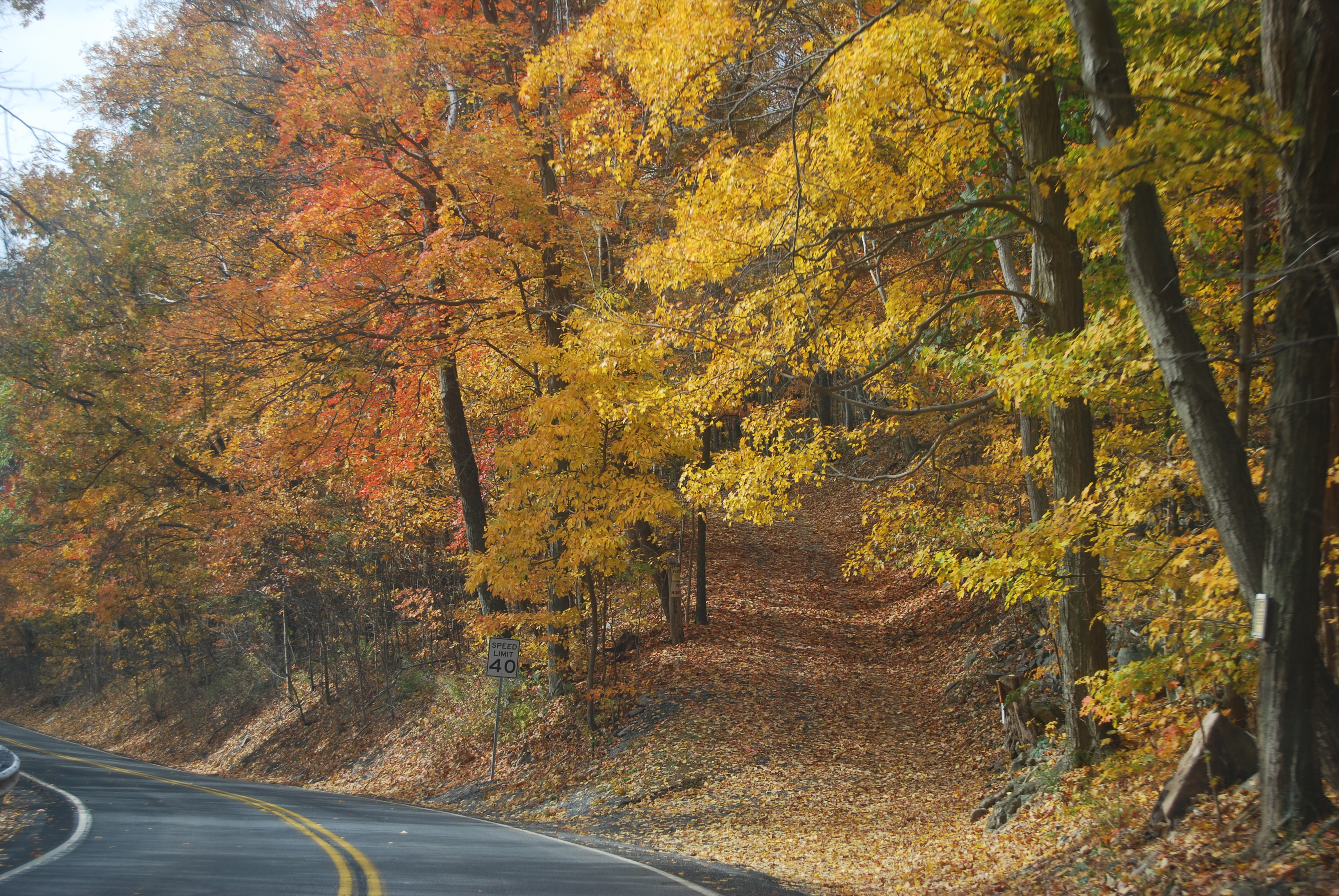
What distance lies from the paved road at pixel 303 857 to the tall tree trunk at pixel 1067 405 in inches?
172

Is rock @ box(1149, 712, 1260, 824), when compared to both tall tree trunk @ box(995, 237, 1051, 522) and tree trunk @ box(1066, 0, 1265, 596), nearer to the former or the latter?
tree trunk @ box(1066, 0, 1265, 596)

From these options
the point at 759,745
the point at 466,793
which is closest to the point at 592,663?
the point at 466,793

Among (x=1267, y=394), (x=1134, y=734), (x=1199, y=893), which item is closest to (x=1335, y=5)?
(x=1267, y=394)

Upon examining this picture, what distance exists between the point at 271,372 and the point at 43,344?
9.69 m

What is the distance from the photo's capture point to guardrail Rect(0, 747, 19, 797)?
1067 cm

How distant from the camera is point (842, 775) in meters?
13.3

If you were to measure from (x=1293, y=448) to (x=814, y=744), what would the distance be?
10861 mm

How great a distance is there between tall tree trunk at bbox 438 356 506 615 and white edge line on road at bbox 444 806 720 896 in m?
5.58

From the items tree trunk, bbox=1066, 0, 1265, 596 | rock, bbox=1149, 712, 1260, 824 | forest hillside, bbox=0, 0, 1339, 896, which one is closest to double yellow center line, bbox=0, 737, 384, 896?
forest hillside, bbox=0, 0, 1339, 896

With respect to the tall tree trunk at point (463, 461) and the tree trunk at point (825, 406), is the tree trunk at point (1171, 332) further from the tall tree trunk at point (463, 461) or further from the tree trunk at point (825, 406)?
the tree trunk at point (825, 406)

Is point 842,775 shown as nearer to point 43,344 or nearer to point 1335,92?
point 1335,92

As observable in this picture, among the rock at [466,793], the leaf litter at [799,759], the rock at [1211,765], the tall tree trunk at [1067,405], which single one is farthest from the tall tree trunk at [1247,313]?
the rock at [466,793]

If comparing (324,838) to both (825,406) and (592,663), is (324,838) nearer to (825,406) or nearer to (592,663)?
(592,663)

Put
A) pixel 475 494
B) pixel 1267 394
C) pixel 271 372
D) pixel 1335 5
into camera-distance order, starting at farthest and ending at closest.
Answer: pixel 475 494, pixel 271 372, pixel 1267 394, pixel 1335 5
